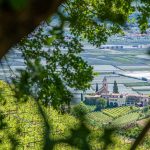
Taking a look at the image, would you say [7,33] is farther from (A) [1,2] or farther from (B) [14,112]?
(B) [14,112]

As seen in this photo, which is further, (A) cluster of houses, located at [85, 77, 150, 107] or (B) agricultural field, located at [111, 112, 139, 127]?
(A) cluster of houses, located at [85, 77, 150, 107]

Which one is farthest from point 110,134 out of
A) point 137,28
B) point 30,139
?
point 137,28

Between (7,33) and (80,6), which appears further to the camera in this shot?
(80,6)

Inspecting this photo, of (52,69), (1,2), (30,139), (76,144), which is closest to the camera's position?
(1,2)

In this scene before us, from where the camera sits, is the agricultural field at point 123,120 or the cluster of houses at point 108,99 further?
the cluster of houses at point 108,99

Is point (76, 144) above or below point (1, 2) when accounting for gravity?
below

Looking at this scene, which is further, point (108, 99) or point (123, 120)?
point (108, 99)

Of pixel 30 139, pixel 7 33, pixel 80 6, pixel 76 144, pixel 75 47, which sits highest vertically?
pixel 80 6

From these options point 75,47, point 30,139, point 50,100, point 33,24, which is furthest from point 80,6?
point 33,24

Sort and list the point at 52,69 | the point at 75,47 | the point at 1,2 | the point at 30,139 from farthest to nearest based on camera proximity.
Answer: the point at 75,47 < the point at 52,69 < the point at 30,139 < the point at 1,2
